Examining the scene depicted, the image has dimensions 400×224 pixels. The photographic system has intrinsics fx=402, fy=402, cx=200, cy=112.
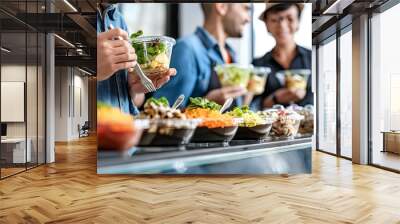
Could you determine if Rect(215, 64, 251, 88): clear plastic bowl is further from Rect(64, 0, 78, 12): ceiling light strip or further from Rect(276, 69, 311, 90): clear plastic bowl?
Rect(64, 0, 78, 12): ceiling light strip

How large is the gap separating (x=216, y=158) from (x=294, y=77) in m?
1.64

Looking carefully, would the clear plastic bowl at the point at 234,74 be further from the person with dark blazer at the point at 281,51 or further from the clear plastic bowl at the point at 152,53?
the clear plastic bowl at the point at 152,53

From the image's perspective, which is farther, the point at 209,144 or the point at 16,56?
the point at 16,56

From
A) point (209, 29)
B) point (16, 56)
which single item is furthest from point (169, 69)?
point (16, 56)

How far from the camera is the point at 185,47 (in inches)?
226

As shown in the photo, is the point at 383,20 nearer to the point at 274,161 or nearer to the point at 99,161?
the point at 274,161

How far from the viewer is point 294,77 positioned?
5.87 meters

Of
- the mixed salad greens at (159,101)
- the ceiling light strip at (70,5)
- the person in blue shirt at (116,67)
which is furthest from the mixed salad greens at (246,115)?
the ceiling light strip at (70,5)

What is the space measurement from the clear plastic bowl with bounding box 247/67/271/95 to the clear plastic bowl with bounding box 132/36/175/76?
1221 mm

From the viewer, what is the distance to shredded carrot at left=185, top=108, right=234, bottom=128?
5.59 meters

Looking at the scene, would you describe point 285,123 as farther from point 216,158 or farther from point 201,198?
point 201,198

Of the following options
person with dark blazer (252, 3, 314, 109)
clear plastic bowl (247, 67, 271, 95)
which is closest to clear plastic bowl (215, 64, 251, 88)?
clear plastic bowl (247, 67, 271, 95)

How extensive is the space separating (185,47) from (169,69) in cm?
39

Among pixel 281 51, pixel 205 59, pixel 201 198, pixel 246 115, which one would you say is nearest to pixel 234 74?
pixel 205 59
